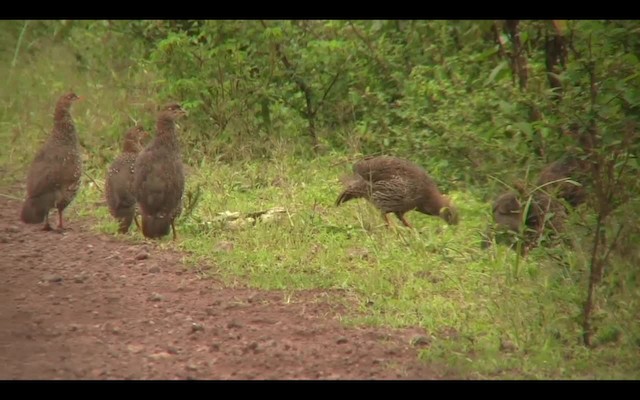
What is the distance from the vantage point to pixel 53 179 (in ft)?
29.1

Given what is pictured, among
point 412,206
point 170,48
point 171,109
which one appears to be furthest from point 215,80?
point 412,206

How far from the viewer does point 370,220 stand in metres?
8.95

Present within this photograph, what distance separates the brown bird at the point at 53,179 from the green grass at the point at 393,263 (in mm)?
433

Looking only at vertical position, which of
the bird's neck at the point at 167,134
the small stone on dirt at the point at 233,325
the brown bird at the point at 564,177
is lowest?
the small stone on dirt at the point at 233,325

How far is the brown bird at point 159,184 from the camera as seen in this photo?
27.7ft

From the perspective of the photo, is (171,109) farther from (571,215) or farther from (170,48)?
(571,215)

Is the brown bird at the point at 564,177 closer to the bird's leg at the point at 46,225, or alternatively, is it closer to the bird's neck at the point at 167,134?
the bird's neck at the point at 167,134

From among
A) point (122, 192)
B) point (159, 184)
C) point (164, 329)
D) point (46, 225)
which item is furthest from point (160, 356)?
point (46, 225)

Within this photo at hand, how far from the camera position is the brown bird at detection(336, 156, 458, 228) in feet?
30.5

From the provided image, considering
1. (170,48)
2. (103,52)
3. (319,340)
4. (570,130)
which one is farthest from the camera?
(103,52)

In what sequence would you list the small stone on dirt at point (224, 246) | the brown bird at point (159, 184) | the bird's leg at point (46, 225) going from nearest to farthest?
the small stone on dirt at point (224, 246) → the brown bird at point (159, 184) → the bird's leg at point (46, 225)

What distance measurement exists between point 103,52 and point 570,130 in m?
7.66

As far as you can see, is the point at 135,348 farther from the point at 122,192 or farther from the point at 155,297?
the point at 122,192

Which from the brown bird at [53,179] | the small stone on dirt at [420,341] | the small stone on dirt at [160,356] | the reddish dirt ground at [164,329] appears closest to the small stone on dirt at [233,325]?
the reddish dirt ground at [164,329]
